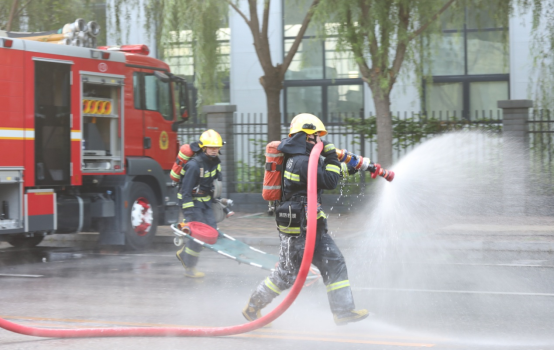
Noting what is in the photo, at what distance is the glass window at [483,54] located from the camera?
19547 millimetres

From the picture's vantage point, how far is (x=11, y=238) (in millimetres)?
11438

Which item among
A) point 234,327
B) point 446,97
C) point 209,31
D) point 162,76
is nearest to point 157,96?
point 162,76

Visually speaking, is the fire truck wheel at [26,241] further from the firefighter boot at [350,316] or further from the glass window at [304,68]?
the glass window at [304,68]

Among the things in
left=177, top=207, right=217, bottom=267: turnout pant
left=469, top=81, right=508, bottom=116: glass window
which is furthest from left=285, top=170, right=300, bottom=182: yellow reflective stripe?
left=469, top=81, right=508, bottom=116: glass window

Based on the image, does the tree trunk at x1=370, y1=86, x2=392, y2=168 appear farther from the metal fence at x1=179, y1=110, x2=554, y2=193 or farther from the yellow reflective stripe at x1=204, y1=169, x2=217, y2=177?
the yellow reflective stripe at x1=204, y1=169, x2=217, y2=177

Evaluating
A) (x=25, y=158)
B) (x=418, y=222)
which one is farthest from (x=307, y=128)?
(x=418, y=222)

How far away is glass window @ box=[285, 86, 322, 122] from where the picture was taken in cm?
2080

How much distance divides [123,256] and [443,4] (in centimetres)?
770

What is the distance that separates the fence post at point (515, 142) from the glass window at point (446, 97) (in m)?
4.81

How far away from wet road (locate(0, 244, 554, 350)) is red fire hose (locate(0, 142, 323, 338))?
64 millimetres

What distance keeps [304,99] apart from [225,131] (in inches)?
196

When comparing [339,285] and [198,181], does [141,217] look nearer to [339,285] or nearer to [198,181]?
[198,181]

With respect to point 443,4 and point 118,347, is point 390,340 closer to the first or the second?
point 118,347

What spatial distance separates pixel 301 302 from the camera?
712 cm
